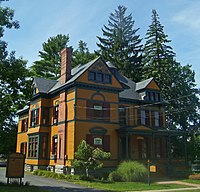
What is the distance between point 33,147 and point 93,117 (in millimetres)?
9570

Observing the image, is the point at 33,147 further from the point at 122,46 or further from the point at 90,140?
the point at 122,46

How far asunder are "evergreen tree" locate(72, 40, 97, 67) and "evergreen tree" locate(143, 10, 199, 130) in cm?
1350

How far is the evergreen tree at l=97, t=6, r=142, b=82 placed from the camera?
190 ft

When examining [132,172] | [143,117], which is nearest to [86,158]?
[132,172]

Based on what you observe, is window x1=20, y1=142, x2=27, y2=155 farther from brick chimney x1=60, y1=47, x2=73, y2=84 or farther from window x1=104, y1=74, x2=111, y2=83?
window x1=104, y1=74, x2=111, y2=83

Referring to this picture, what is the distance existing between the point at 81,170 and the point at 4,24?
15.0 meters

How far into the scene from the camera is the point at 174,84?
165 feet

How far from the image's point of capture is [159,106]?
36.8m

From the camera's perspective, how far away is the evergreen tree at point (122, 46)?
57.9m

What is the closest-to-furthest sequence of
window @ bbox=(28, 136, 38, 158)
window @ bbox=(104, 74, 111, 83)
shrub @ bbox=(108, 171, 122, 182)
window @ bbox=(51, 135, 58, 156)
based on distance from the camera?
shrub @ bbox=(108, 171, 122, 182)
window @ bbox=(104, 74, 111, 83)
window @ bbox=(51, 135, 58, 156)
window @ bbox=(28, 136, 38, 158)

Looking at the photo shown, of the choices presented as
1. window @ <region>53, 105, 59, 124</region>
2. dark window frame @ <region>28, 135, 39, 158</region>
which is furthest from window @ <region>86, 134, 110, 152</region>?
dark window frame @ <region>28, 135, 39, 158</region>

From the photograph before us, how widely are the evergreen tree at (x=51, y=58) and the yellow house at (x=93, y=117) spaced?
21557 mm

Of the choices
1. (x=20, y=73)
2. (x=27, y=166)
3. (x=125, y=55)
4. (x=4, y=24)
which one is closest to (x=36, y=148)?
(x=27, y=166)

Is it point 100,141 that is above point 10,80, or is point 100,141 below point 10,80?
below
